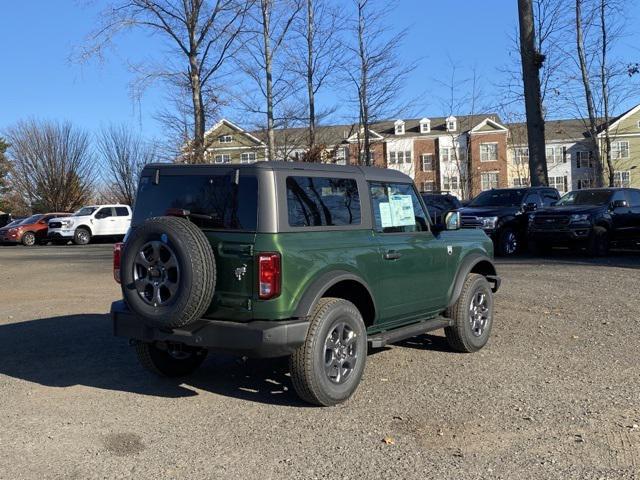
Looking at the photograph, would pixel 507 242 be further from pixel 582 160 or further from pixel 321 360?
pixel 582 160

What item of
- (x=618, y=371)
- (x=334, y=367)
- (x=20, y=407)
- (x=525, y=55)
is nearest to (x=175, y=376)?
(x=20, y=407)

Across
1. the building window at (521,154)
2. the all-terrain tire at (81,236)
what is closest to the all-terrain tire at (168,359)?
→ the all-terrain tire at (81,236)

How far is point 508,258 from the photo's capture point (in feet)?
52.8

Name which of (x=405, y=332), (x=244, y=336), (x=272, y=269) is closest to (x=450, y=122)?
(x=405, y=332)

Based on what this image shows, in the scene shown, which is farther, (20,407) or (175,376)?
(175,376)

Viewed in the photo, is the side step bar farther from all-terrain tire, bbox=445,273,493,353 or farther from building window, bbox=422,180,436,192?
building window, bbox=422,180,436,192

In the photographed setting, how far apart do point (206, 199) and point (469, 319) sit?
10.3 feet

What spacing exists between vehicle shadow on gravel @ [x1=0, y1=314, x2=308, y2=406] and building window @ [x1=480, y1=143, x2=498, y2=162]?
64.1 metres

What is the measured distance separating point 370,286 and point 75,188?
49.3 m

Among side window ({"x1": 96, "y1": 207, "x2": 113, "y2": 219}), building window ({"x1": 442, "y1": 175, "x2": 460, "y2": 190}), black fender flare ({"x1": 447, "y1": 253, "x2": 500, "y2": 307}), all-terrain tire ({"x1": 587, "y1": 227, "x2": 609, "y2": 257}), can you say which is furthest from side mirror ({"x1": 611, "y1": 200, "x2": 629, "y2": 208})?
building window ({"x1": 442, "y1": 175, "x2": 460, "y2": 190})

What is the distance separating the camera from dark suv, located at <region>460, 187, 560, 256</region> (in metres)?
16.2

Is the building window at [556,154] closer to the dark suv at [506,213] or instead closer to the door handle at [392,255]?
the dark suv at [506,213]

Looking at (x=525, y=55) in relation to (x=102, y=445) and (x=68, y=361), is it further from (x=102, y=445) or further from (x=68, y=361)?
(x=102, y=445)

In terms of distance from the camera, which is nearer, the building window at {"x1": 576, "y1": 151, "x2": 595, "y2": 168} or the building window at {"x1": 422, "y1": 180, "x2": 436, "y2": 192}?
the building window at {"x1": 576, "y1": 151, "x2": 595, "y2": 168}
